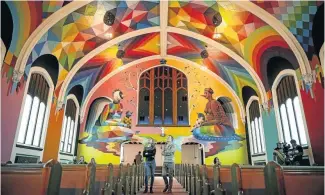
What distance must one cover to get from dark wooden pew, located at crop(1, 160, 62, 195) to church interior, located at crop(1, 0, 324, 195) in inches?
0.5

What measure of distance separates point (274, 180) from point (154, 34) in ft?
29.1

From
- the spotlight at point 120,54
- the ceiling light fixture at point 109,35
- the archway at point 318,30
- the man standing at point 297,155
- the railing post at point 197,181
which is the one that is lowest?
the railing post at point 197,181

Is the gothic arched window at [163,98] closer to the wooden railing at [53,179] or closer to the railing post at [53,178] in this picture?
the wooden railing at [53,179]

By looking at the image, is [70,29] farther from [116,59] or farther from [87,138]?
[87,138]

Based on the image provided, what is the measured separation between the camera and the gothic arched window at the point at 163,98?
40.1 ft

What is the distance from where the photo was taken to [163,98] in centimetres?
1266

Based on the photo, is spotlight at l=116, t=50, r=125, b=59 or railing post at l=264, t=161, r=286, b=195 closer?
railing post at l=264, t=161, r=286, b=195

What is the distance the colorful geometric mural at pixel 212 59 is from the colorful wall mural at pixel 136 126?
28.3 inches

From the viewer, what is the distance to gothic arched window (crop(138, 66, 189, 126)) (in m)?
Result: 12.2

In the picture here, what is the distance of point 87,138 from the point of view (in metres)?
11.5

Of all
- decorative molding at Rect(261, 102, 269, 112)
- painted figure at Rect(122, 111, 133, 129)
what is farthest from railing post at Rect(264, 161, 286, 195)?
painted figure at Rect(122, 111, 133, 129)

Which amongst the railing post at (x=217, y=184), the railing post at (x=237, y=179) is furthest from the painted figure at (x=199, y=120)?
the railing post at (x=237, y=179)

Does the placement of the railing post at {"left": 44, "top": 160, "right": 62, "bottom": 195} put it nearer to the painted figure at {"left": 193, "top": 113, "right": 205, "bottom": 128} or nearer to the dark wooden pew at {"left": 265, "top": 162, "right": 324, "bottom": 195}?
the dark wooden pew at {"left": 265, "top": 162, "right": 324, "bottom": 195}

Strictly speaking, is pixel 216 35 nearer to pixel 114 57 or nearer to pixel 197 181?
pixel 114 57
